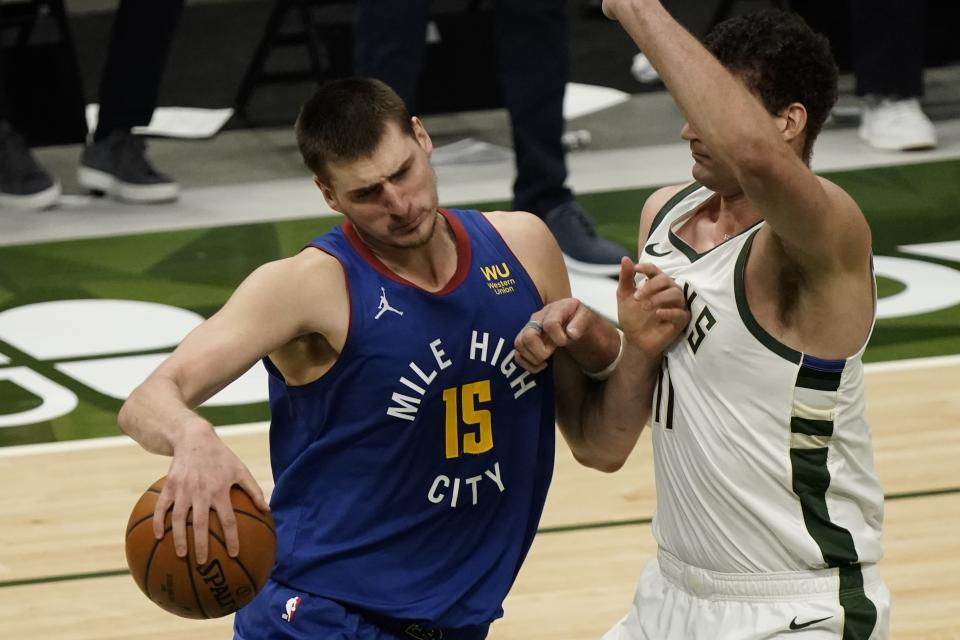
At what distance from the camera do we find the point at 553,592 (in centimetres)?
450

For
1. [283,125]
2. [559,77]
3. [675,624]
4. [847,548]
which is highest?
[847,548]

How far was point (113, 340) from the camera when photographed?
254 inches

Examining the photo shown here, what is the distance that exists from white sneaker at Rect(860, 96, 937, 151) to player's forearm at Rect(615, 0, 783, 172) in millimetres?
5883

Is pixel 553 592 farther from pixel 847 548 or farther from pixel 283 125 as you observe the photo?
pixel 283 125

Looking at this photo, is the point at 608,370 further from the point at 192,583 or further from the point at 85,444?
the point at 85,444

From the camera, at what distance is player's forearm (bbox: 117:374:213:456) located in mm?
2719

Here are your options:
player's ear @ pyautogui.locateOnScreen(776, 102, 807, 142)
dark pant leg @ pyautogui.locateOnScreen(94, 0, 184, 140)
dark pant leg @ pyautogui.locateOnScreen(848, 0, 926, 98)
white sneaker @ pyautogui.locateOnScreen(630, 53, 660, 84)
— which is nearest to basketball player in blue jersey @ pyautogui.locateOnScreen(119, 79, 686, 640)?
player's ear @ pyautogui.locateOnScreen(776, 102, 807, 142)

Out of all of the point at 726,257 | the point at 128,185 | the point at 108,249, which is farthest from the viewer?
the point at 128,185

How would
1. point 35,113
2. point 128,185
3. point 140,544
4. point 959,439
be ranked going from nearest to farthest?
point 140,544, point 959,439, point 128,185, point 35,113

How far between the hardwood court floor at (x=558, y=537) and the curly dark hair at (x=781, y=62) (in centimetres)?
176

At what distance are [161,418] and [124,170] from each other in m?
5.52

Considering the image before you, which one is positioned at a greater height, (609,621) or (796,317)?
(796,317)

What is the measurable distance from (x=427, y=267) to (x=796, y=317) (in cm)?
77

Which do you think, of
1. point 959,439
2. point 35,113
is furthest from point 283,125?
point 959,439
